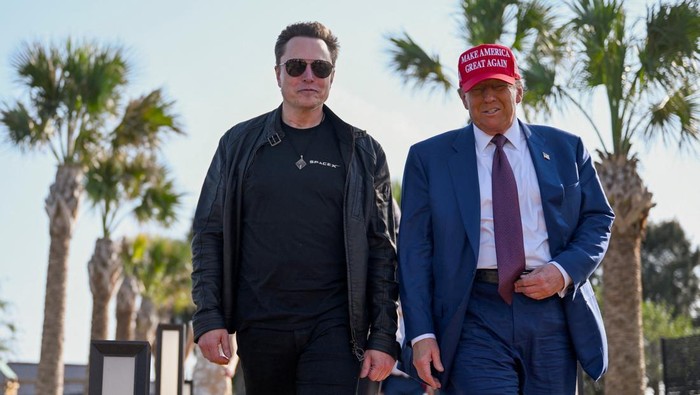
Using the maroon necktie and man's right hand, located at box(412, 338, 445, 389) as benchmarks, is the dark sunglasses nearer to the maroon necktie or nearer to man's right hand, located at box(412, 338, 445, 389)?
the maroon necktie

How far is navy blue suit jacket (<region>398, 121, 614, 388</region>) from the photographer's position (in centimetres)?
464

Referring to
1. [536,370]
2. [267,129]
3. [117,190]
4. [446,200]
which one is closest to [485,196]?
[446,200]

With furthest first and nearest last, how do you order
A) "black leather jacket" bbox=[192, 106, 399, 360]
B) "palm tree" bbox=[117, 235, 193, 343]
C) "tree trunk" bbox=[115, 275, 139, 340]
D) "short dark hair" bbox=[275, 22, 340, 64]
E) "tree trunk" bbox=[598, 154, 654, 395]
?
"tree trunk" bbox=[115, 275, 139, 340] < "palm tree" bbox=[117, 235, 193, 343] < "tree trunk" bbox=[598, 154, 654, 395] < "short dark hair" bbox=[275, 22, 340, 64] < "black leather jacket" bbox=[192, 106, 399, 360]

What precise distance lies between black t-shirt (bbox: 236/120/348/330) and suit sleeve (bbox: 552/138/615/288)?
97cm

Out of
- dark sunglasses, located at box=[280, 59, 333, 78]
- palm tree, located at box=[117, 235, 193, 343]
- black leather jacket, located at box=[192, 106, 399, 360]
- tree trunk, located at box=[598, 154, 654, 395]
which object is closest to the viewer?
black leather jacket, located at box=[192, 106, 399, 360]

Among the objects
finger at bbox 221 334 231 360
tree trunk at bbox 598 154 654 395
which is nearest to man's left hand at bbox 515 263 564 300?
finger at bbox 221 334 231 360

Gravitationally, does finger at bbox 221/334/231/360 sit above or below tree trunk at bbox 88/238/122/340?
below

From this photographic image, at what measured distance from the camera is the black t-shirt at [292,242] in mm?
4898

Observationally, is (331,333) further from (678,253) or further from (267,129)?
(678,253)

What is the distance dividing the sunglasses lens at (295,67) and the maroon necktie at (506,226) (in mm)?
987

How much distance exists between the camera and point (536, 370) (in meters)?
4.57

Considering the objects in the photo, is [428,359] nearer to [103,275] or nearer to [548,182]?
[548,182]

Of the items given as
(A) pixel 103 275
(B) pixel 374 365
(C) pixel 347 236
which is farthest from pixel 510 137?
(A) pixel 103 275

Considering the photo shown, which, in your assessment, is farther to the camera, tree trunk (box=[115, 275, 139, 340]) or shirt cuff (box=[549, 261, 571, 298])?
tree trunk (box=[115, 275, 139, 340])
